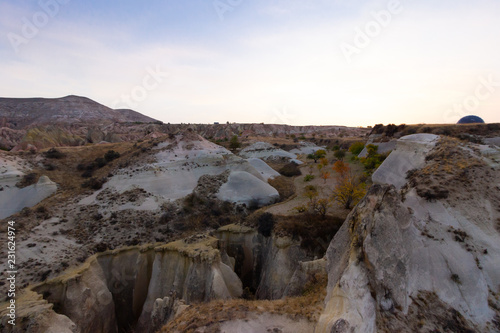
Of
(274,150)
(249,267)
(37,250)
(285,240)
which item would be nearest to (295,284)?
(285,240)

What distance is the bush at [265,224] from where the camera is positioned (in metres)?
17.5

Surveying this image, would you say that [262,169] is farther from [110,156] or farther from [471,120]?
[471,120]

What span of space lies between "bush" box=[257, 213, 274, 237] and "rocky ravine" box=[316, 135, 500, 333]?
24.4 feet

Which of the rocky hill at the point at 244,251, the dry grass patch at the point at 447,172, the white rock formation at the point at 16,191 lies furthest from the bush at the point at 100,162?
the dry grass patch at the point at 447,172

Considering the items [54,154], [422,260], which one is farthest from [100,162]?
[422,260]

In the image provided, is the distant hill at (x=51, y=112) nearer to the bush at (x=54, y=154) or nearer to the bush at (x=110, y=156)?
the bush at (x=54, y=154)

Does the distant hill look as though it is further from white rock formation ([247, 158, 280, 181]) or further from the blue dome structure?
the blue dome structure

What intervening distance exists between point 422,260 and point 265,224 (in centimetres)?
1012

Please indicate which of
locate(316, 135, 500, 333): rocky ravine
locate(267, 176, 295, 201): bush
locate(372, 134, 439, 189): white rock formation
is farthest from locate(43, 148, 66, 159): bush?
locate(372, 134, 439, 189): white rock formation

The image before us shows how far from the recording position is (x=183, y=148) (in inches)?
1188

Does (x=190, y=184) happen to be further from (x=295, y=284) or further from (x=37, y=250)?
(x=295, y=284)

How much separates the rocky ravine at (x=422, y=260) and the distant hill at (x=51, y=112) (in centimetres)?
10900

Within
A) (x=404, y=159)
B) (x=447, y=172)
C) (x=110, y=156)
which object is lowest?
(x=110, y=156)

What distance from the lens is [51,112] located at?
105m
